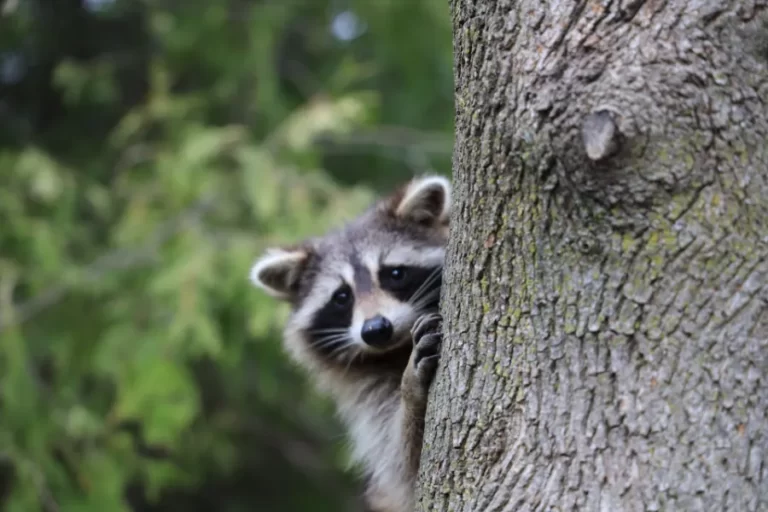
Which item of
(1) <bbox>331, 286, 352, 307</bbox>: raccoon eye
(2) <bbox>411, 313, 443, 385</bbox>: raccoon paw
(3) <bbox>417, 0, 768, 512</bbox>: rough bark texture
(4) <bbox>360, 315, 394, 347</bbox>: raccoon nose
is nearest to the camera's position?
(3) <bbox>417, 0, 768, 512</bbox>: rough bark texture

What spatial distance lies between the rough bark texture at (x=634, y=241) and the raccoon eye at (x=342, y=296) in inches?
86.5

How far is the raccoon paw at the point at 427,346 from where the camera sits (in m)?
2.50

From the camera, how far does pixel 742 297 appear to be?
174 cm

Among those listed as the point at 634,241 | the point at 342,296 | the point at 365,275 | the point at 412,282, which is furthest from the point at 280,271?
the point at 634,241

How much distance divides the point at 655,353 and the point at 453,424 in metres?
0.51

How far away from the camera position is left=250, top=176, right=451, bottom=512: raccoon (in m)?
3.55

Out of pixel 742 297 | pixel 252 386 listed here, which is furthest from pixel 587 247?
pixel 252 386

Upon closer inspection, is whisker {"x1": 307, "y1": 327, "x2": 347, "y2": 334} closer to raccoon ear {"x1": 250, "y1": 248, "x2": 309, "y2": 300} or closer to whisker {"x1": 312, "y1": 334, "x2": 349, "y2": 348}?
whisker {"x1": 312, "y1": 334, "x2": 349, "y2": 348}

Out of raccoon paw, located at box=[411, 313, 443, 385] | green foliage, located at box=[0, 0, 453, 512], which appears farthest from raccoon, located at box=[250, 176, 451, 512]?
green foliage, located at box=[0, 0, 453, 512]

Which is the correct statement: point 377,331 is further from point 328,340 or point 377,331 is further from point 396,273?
point 328,340

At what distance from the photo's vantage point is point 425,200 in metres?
4.08

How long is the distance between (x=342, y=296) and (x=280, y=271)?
0.43 metres

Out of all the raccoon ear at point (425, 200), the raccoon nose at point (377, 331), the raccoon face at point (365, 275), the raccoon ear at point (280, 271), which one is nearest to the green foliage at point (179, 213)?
the raccoon ear at point (280, 271)

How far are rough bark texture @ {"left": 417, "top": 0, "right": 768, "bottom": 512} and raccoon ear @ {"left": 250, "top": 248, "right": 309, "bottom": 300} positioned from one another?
2509 mm
